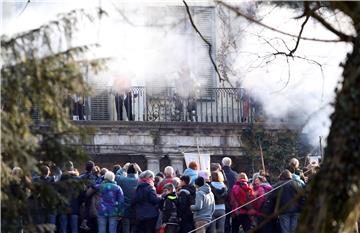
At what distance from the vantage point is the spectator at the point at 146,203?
17344 mm

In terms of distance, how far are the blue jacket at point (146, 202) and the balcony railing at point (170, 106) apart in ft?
34.6

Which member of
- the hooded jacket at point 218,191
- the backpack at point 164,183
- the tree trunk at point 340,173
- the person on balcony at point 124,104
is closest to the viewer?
the tree trunk at point 340,173

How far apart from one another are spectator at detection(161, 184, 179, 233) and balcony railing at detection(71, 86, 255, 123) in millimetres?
10609

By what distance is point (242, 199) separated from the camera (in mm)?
17844

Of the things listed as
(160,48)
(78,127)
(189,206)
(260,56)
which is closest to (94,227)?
(189,206)

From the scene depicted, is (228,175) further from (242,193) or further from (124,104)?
(124,104)

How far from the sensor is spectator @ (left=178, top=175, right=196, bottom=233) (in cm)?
1738

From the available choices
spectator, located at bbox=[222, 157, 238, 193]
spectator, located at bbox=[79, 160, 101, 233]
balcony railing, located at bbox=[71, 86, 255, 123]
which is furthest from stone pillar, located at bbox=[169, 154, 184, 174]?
spectator, located at bbox=[79, 160, 101, 233]

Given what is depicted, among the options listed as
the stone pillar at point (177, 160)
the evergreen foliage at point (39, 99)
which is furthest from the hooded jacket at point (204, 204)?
the stone pillar at point (177, 160)

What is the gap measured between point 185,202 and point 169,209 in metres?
0.26

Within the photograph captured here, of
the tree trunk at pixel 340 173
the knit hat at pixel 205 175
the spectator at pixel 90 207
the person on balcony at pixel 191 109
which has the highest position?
the person on balcony at pixel 191 109

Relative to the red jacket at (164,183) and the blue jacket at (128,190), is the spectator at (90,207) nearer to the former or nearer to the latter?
the blue jacket at (128,190)

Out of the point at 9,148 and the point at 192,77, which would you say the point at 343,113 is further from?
the point at 192,77

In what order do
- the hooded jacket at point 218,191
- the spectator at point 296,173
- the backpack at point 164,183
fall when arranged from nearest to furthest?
the hooded jacket at point 218,191 → the spectator at point 296,173 → the backpack at point 164,183
